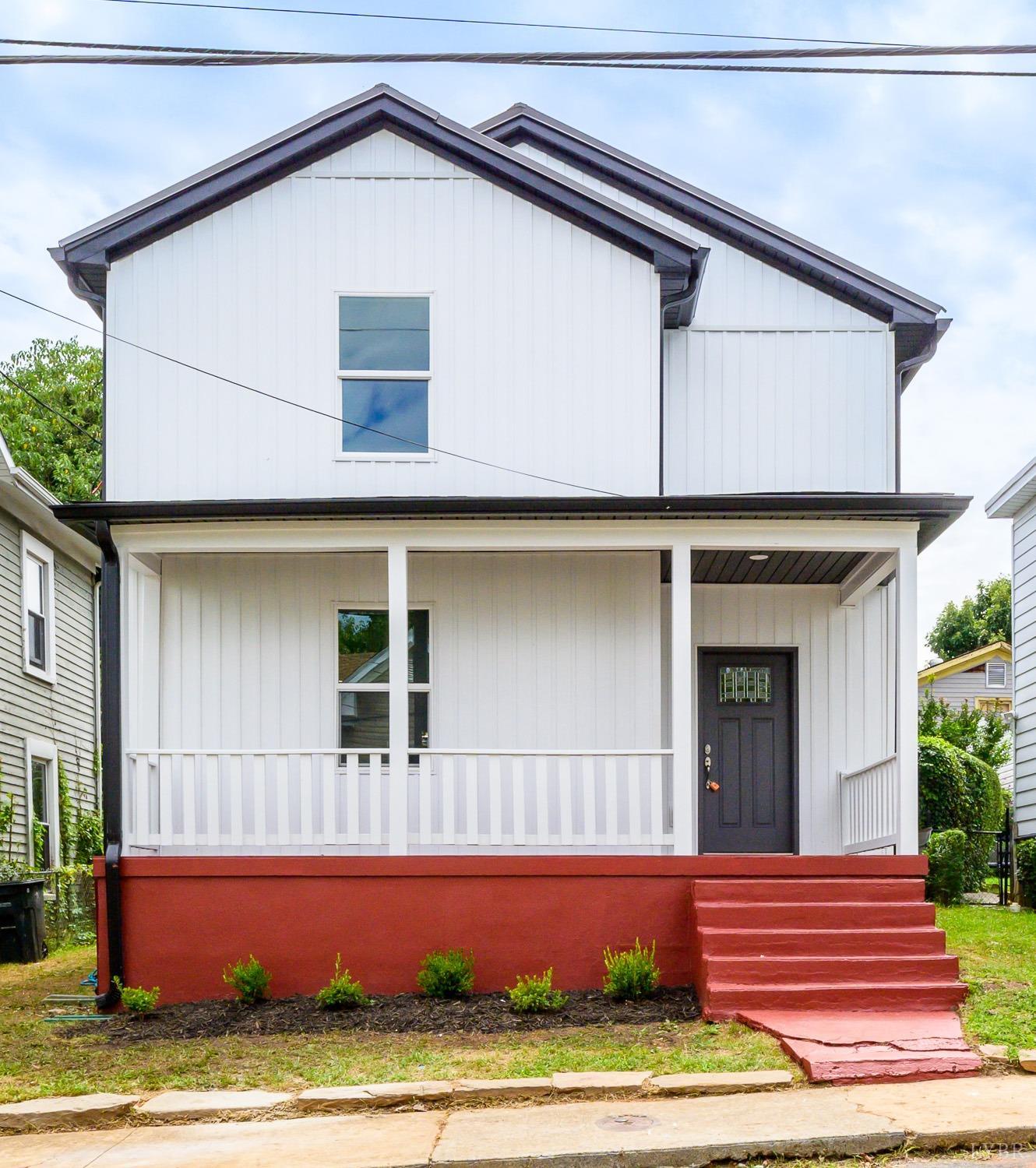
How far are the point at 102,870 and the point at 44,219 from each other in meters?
25.8

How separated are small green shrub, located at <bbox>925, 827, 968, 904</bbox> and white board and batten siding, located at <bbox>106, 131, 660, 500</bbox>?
18.5ft

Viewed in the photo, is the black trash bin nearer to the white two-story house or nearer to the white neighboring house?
the white two-story house

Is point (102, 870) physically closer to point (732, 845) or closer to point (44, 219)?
point (732, 845)

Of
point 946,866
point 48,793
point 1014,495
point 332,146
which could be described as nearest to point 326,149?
point 332,146

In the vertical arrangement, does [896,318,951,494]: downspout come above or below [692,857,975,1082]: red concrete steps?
above

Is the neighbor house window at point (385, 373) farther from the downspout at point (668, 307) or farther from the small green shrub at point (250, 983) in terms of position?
the small green shrub at point (250, 983)

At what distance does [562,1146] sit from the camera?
20.1 feet

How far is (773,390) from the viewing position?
1280cm

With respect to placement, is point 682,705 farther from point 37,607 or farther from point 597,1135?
point 37,607

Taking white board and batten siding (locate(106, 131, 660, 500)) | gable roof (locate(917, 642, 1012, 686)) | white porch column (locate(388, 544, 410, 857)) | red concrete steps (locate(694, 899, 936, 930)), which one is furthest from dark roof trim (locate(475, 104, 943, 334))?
gable roof (locate(917, 642, 1012, 686))

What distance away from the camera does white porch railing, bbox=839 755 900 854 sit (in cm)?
1049

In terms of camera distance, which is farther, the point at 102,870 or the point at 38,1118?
the point at 102,870

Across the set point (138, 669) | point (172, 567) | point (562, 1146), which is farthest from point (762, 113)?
point (562, 1146)

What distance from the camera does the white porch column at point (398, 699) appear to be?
10258mm
